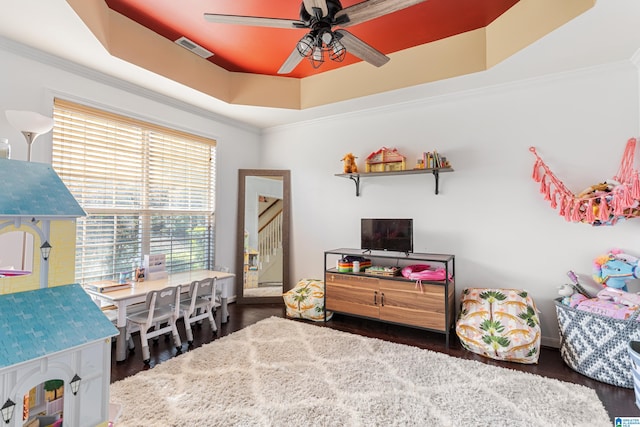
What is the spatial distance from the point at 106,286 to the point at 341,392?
229cm

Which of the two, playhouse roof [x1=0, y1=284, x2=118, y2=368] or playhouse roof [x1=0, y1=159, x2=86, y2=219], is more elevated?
playhouse roof [x1=0, y1=159, x2=86, y2=219]

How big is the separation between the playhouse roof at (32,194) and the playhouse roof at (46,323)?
0.27 metres

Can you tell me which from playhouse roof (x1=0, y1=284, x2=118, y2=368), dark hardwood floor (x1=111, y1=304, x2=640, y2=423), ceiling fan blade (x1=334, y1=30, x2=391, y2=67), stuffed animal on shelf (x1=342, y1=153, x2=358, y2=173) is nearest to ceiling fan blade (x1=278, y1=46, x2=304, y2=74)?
ceiling fan blade (x1=334, y1=30, x2=391, y2=67)

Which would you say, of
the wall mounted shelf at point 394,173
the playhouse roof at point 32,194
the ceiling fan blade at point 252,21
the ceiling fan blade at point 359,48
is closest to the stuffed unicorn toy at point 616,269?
the wall mounted shelf at point 394,173

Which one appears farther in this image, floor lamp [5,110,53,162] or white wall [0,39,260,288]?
white wall [0,39,260,288]

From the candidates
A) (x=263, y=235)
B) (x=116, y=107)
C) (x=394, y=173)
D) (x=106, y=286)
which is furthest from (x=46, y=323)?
(x=263, y=235)

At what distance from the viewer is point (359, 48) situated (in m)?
2.21

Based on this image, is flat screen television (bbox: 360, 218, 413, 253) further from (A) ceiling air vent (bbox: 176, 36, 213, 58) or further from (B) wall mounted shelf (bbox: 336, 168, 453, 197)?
(A) ceiling air vent (bbox: 176, 36, 213, 58)

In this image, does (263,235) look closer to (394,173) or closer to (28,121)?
(394,173)

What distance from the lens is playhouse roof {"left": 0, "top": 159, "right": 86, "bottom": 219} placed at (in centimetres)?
100

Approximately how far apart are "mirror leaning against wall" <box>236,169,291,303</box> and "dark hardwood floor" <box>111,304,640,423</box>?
0.32m

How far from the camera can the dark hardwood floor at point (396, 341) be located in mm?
2152

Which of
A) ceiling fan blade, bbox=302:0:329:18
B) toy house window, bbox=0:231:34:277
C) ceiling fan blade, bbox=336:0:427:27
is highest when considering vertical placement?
ceiling fan blade, bbox=336:0:427:27

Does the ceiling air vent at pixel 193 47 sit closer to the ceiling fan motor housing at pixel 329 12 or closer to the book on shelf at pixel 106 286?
the ceiling fan motor housing at pixel 329 12
